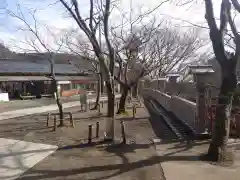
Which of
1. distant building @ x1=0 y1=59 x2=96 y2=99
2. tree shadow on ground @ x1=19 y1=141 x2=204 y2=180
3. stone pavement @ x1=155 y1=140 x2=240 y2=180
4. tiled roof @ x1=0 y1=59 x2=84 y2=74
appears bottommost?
tree shadow on ground @ x1=19 y1=141 x2=204 y2=180

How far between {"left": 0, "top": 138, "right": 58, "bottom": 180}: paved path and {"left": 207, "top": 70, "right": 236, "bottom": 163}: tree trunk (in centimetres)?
442

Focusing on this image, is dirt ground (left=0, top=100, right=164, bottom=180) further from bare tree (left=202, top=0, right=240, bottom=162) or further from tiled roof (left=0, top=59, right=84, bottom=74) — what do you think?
tiled roof (left=0, top=59, right=84, bottom=74)

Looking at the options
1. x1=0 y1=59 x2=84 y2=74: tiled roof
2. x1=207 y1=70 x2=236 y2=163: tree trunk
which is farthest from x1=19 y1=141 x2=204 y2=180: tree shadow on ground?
x1=0 y1=59 x2=84 y2=74: tiled roof

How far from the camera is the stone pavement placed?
250 inches

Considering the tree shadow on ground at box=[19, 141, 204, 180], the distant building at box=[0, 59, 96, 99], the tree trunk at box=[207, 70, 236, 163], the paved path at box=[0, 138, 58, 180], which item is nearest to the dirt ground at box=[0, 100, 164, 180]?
the tree shadow on ground at box=[19, 141, 204, 180]

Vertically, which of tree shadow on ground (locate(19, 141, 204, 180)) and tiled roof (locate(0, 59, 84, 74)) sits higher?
tiled roof (locate(0, 59, 84, 74))

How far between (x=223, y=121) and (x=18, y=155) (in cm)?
553

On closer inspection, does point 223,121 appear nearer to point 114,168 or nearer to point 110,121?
point 114,168

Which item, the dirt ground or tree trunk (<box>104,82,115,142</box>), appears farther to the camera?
tree trunk (<box>104,82,115,142</box>)

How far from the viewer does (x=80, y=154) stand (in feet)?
28.1

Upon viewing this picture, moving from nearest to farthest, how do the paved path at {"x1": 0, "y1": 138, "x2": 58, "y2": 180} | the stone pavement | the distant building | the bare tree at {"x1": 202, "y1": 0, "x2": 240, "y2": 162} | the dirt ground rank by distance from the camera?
the stone pavement → the dirt ground → the paved path at {"x1": 0, "y1": 138, "x2": 58, "y2": 180} → the bare tree at {"x1": 202, "y1": 0, "x2": 240, "y2": 162} → the distant building

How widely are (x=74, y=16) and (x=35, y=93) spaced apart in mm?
32161

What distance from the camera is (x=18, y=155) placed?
8.69 m

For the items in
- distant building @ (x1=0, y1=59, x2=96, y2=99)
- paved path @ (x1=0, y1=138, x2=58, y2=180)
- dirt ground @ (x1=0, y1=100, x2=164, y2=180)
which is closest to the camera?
dirt ground @ (x1=0, y1=100, x2=164, y2=180)
